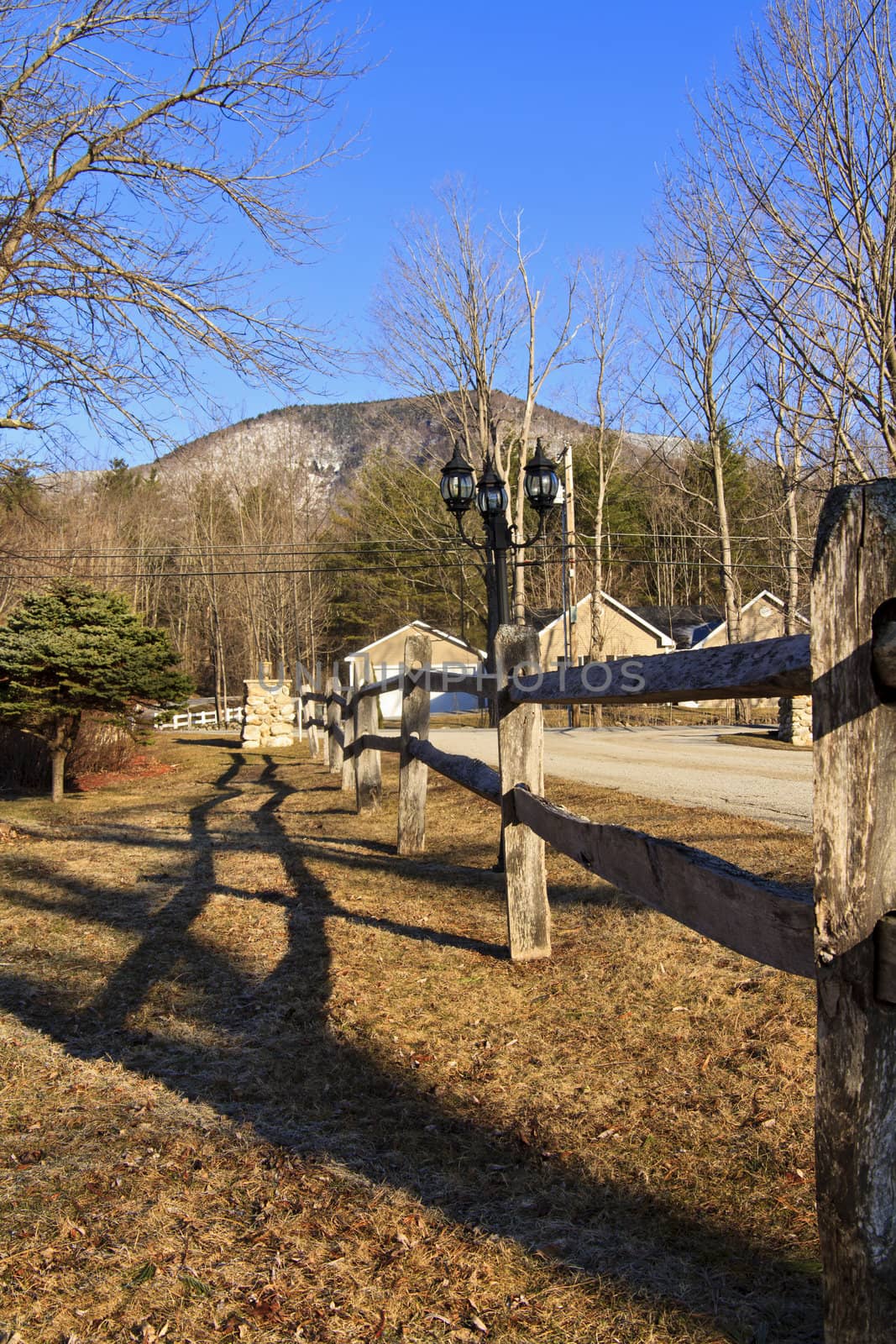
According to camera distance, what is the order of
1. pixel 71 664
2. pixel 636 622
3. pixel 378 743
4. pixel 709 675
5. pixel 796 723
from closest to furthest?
pixel 709 675
pixel 378 743
pixel 71 664
pixel 796 723
pixel 636 622

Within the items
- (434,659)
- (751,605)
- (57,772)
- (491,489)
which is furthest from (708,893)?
(434,659)

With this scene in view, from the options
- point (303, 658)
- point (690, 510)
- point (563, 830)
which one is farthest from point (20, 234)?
point (303, 658)

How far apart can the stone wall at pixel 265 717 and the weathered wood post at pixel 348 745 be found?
1113cm

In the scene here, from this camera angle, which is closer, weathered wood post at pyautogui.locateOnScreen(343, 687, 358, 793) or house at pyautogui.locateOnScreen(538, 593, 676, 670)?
weathered wood post at pyautogui.locateOnScreen(343, 687, 358, 793)

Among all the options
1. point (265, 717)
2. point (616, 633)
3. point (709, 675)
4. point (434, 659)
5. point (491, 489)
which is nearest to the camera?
point (709, 675)

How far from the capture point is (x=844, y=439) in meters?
11.8

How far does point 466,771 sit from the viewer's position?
17.3 ft

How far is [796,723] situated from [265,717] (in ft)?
37.6

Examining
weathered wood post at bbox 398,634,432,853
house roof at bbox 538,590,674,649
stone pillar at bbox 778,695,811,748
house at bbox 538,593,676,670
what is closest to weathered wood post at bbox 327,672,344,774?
weathered wood post at bbox 398,634,432,853

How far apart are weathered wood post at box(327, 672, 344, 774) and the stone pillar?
847cm

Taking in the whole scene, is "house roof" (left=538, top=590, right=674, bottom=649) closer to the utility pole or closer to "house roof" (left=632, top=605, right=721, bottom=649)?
"house roof" (left=632, top=605, right=721, bottom=649)

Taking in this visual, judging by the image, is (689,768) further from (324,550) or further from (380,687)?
(324,550)

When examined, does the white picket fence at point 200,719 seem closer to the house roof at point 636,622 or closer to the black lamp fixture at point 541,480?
the house roof at point 636,622

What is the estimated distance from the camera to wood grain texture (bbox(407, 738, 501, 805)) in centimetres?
472
